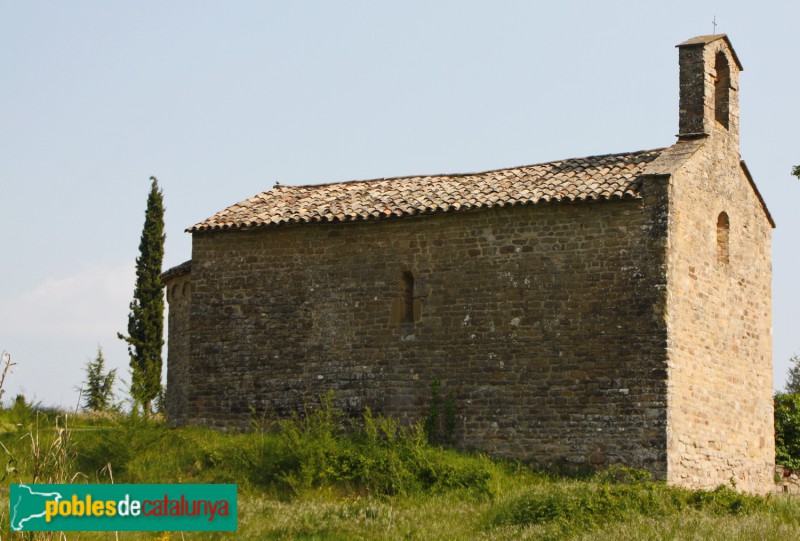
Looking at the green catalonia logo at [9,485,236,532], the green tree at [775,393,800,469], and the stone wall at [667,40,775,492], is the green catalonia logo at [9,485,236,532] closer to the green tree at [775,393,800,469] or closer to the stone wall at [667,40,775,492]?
the stone wall at [667,40,775,492]

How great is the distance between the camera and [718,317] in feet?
74.1

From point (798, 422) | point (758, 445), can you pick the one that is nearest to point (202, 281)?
point (758, 445)

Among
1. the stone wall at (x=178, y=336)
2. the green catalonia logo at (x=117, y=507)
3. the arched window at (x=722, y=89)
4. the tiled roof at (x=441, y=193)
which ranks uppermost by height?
the arched window at (x=722, y=89)

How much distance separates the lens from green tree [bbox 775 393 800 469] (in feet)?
85.8

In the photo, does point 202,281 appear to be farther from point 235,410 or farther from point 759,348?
point 759,348

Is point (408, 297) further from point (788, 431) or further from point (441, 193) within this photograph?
point (788, 431)

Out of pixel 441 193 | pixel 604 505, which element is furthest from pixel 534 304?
pixel 604 505

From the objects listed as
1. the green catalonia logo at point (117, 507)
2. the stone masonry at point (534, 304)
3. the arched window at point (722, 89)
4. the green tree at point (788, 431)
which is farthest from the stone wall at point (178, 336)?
the green tree at point (788, 431)

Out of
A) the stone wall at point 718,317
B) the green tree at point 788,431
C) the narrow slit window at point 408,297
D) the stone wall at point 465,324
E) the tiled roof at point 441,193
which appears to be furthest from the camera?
the green tree at point 788,431

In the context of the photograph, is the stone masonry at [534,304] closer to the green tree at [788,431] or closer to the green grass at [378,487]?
the green grass at [378,487]

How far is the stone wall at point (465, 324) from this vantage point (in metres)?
21.0

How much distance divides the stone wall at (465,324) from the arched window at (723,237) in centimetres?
289

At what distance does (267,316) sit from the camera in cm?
2403

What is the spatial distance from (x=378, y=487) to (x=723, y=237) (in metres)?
9.03
